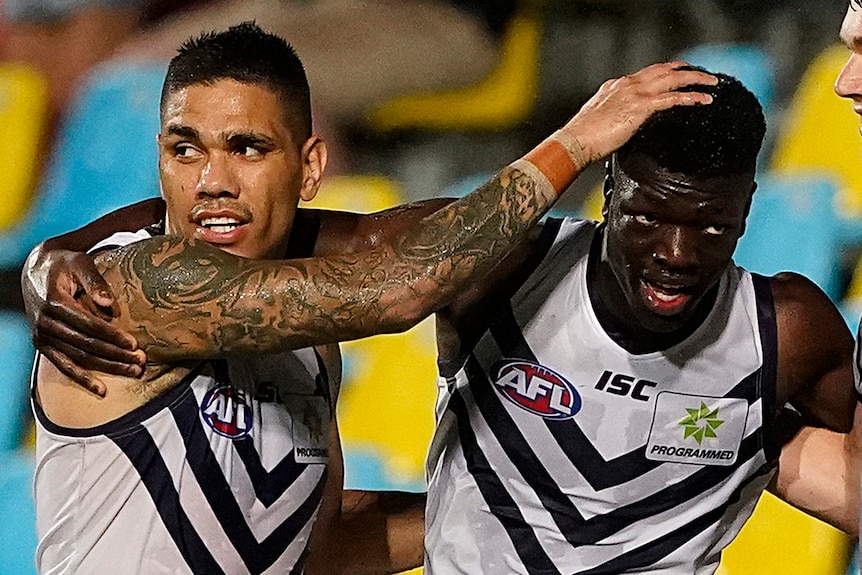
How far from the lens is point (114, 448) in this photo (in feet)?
4.75

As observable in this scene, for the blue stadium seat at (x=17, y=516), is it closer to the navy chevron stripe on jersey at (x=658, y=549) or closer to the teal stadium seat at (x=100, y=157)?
the teal stadium seat at (x=100, y=157)

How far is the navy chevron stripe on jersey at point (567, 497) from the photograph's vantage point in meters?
1.66

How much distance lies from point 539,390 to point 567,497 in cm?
14

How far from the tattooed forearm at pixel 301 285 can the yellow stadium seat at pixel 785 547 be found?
4.56ft

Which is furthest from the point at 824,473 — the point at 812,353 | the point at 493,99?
the point at 493,99

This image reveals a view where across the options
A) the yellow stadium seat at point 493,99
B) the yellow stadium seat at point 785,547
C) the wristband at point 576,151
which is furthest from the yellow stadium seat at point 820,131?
the wristband at point 576,151

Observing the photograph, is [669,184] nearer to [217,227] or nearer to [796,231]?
[217,227]

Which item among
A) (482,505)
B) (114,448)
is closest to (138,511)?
(114,448)

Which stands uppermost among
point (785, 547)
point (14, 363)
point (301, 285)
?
point (301, 285)

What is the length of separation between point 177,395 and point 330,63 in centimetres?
158

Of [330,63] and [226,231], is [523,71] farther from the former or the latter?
[226,231]

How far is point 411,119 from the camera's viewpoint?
9.58ft

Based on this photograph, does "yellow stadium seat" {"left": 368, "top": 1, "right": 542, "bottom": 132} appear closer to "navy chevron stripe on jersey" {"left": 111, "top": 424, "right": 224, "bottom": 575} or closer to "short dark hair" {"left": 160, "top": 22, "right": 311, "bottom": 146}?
"short dark hair" {"left": 160, "top": 22, "right": 311, "bottom": 146}

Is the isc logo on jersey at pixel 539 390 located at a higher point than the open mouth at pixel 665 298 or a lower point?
lower
